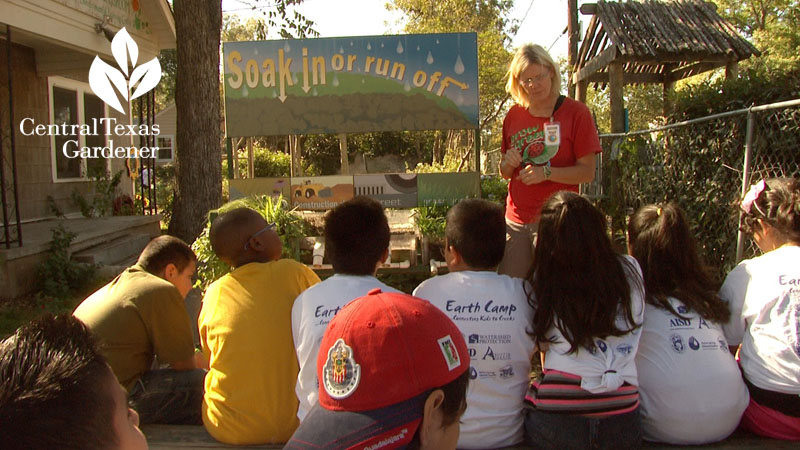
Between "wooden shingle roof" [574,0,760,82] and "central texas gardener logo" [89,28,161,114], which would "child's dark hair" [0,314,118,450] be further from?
"central texas gardener logo" [89,28,161,114]

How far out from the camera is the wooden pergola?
8977 mm

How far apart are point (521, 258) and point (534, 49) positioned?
3.61 ft

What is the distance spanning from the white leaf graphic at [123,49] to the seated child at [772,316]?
31.8 ft

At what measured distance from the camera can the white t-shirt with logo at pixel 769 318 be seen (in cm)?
224

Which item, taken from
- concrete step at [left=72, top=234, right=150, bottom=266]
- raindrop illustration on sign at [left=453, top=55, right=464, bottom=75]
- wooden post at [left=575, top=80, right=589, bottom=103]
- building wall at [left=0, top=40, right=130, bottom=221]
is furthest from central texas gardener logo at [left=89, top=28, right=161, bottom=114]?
wooden post at [left=575, top=80, right=589, bottom=103]

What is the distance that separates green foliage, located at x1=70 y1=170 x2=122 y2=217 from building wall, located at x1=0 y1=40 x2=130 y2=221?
0.94 ft

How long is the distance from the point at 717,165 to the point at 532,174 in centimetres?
324

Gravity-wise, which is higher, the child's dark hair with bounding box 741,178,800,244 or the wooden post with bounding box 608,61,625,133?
the wooden post with bounding box 608,61,625,133

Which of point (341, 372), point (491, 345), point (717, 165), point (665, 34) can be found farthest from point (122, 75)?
point (341, 372)

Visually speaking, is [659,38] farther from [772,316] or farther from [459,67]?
[772,316]

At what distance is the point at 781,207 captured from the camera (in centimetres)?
240

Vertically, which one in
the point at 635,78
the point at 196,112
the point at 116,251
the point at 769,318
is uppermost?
the point at 635,78

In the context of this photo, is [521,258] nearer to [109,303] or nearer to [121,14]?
[109,303]

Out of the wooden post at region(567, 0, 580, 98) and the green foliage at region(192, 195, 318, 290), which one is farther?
the wooden post at region(567, 0, 580, 98)
